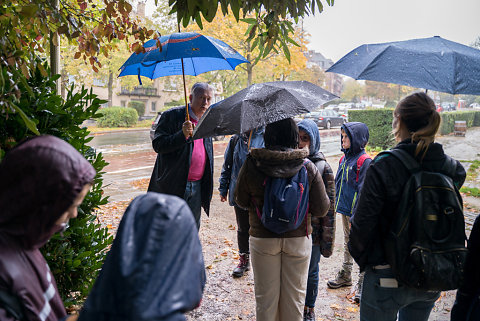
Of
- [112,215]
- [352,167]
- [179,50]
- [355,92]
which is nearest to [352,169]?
[352,167]

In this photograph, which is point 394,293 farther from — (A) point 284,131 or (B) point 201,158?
(B) point 201,158

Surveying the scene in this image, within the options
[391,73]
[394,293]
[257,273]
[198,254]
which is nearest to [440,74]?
[391,73]

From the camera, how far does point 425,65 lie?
11.0ft

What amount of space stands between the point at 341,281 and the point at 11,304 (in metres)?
3.98

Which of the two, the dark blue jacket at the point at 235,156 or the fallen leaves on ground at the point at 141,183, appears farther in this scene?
the fallen leaves on ground at the point at 141,183

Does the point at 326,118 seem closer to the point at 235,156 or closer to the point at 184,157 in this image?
the point at 235,156

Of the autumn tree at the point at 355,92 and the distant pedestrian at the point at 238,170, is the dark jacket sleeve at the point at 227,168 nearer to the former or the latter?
the distant pedestrian at the point at 238,170

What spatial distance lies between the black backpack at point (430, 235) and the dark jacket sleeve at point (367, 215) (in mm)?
133

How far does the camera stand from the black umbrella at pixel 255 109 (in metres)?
2.88

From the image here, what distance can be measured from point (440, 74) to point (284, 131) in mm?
1568

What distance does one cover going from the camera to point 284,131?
2.89m

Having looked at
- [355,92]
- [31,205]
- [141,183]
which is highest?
[355,92]

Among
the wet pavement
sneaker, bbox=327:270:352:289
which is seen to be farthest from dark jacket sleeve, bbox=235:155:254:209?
sneaker, bbox=327:270:352:289

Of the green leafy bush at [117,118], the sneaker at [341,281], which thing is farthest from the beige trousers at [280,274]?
the green leafy bush at [117,118]
